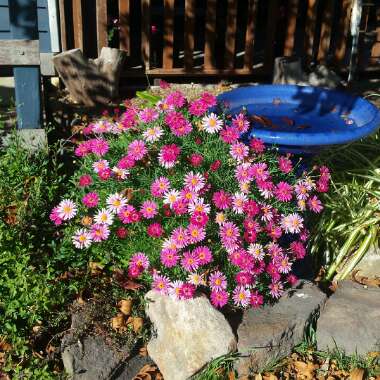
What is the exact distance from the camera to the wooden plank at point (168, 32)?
24.3 ft

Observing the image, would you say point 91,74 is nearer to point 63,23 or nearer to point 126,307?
point 63,23

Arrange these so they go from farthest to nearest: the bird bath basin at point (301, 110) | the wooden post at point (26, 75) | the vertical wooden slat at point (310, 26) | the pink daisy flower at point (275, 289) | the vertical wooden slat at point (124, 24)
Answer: the vertical wooden slat at point (310, 26), the vertical wooden slat at point (124, 24), the wooden post at point (26, 75), the bird bath basin at point (301, 110), the pink daisy flower at point (275, 289)

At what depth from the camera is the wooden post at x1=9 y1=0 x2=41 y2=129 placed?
4172mm

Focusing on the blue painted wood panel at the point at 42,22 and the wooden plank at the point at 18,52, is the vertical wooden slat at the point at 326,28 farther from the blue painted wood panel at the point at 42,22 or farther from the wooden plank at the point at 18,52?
the wooden plank at the point at 18,52

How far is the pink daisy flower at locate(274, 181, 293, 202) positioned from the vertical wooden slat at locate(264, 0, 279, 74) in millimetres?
4944

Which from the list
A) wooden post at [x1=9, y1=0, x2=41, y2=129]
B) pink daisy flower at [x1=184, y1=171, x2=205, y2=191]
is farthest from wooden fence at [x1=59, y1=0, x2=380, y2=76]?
pink daisy flower at [x1=184, y1=171, x2=205, y2=191]

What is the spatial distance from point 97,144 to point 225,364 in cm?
140

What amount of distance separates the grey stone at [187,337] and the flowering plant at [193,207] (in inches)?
3.5

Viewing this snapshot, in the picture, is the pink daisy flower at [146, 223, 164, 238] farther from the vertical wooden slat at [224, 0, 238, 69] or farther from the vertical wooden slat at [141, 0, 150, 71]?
the vertical wooden slat at [224, 0, 238, 69]

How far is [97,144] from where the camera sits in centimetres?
342

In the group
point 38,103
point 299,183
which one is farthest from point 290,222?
point 38,103

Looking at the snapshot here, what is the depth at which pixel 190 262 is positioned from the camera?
3.09 meters

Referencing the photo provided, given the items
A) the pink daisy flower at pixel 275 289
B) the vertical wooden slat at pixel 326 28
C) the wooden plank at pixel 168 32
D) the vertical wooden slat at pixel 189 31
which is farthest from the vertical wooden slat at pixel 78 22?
the pink daisy flower at pixel 275 289

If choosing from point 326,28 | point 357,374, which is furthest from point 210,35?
point 357,374
